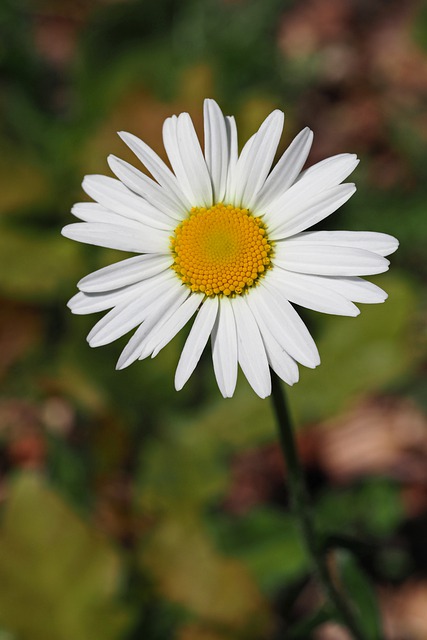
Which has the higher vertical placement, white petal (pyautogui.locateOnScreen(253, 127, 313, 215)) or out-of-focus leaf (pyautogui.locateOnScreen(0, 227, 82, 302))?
out-of-focus leaf (pyautogui.locateOnScreen(0, 227, 82, 302))

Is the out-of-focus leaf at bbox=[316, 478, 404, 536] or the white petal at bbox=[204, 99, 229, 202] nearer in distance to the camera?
the white petal at bbox=[204, 99, 229, 202]

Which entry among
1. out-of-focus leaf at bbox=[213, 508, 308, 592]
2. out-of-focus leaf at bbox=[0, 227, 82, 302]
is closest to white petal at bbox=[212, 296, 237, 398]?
out-of-focus leaf at bbox=[213, 508, 308, 592]

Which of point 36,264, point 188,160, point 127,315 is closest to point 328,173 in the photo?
point 188,160

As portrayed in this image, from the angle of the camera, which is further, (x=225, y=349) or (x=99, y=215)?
(x=99, y=215)

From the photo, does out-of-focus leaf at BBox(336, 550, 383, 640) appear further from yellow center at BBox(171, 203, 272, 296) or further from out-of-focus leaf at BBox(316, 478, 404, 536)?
yellow center at BBox(171, 203, 272, 296)

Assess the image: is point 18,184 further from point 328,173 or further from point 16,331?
point 328,173

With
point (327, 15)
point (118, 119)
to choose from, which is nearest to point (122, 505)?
point (118, 119)

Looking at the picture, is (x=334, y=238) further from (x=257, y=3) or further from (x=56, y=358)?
(x=257, y=3)

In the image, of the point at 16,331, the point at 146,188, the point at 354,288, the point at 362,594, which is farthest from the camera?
the point at 16,331
